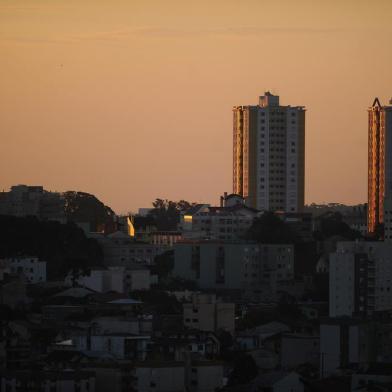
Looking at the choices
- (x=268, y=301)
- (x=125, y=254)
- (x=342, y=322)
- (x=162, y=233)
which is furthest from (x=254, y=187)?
(x=342, y=322)

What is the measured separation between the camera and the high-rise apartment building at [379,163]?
12562 centimetres

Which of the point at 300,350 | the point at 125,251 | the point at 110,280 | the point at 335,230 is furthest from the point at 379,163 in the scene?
the point at 300,350

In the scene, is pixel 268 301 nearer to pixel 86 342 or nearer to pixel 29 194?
pixel 86 342

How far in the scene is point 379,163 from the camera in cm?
12644

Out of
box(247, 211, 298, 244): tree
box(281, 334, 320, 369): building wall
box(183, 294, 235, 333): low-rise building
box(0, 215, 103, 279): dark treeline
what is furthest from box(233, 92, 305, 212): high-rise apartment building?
box(281, 334, 320, 369): building wall

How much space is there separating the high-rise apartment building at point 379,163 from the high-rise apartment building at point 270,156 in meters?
4.46

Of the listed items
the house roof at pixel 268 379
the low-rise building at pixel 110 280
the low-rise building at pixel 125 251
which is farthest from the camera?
the low-rise building at pixel 125 251

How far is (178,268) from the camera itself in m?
110

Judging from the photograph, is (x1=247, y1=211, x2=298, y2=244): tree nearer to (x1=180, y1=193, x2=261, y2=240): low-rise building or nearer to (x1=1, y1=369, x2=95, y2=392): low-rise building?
(x1=180, y1=193, x2=261, y2=240): low-rise building

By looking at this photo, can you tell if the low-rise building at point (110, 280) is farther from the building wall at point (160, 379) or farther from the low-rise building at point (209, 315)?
the building wall at point (160, 379)

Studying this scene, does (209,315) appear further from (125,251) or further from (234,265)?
(125,251)

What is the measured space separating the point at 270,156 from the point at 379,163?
21.6 feet

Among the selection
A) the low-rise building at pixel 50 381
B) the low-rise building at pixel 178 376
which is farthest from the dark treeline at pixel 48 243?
the low-rise building at pixel 50 381

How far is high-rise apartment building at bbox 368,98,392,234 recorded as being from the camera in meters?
126
